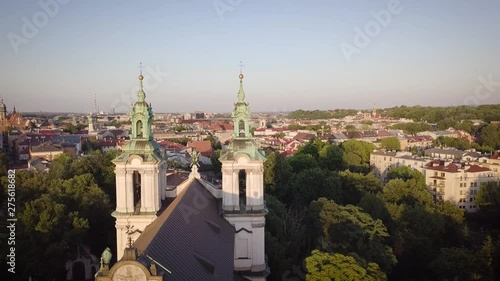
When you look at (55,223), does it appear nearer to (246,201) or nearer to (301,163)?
(246,201)

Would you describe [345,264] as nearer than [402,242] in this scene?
Yes

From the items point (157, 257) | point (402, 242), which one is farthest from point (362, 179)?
point (157, 257)

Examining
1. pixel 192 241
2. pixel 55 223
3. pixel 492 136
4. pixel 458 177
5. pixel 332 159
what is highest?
pixel 192 241

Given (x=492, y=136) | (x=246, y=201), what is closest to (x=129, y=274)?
(x=246, y=201)

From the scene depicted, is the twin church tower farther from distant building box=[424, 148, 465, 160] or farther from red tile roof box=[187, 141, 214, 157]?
red tile roof box=[187, 141, 214, 157]

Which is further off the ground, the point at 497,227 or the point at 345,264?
the point at 345,264

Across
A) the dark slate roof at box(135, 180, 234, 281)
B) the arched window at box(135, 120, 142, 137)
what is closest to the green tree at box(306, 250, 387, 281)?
the dark slate roof at box(135, 180, 234, 281)

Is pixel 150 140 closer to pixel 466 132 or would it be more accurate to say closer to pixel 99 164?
pixel 99 164
